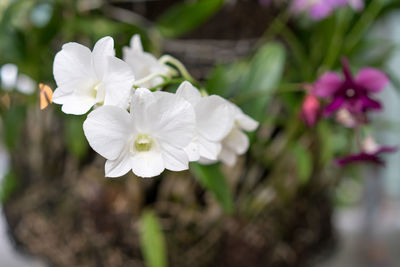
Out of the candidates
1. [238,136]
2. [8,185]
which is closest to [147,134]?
[238,136]

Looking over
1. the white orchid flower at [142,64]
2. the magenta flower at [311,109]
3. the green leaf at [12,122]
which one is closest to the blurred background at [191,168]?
the green leaf at [12,122]

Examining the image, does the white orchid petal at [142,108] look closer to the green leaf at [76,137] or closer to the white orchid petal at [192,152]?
the white orchid petal at [192,152]

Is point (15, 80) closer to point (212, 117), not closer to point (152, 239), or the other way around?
point (152, 239)

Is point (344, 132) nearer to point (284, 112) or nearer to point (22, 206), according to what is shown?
point (284, 112)

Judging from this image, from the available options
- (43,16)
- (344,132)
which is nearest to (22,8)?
(43,16)

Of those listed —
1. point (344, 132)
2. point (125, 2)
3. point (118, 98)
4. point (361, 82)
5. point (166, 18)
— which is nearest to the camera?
point (118, 98)

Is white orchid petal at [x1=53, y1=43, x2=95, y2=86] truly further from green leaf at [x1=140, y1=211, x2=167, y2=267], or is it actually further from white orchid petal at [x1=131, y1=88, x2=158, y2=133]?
green leaf at [x1=140, y1=211, x2=167, y2=267]
